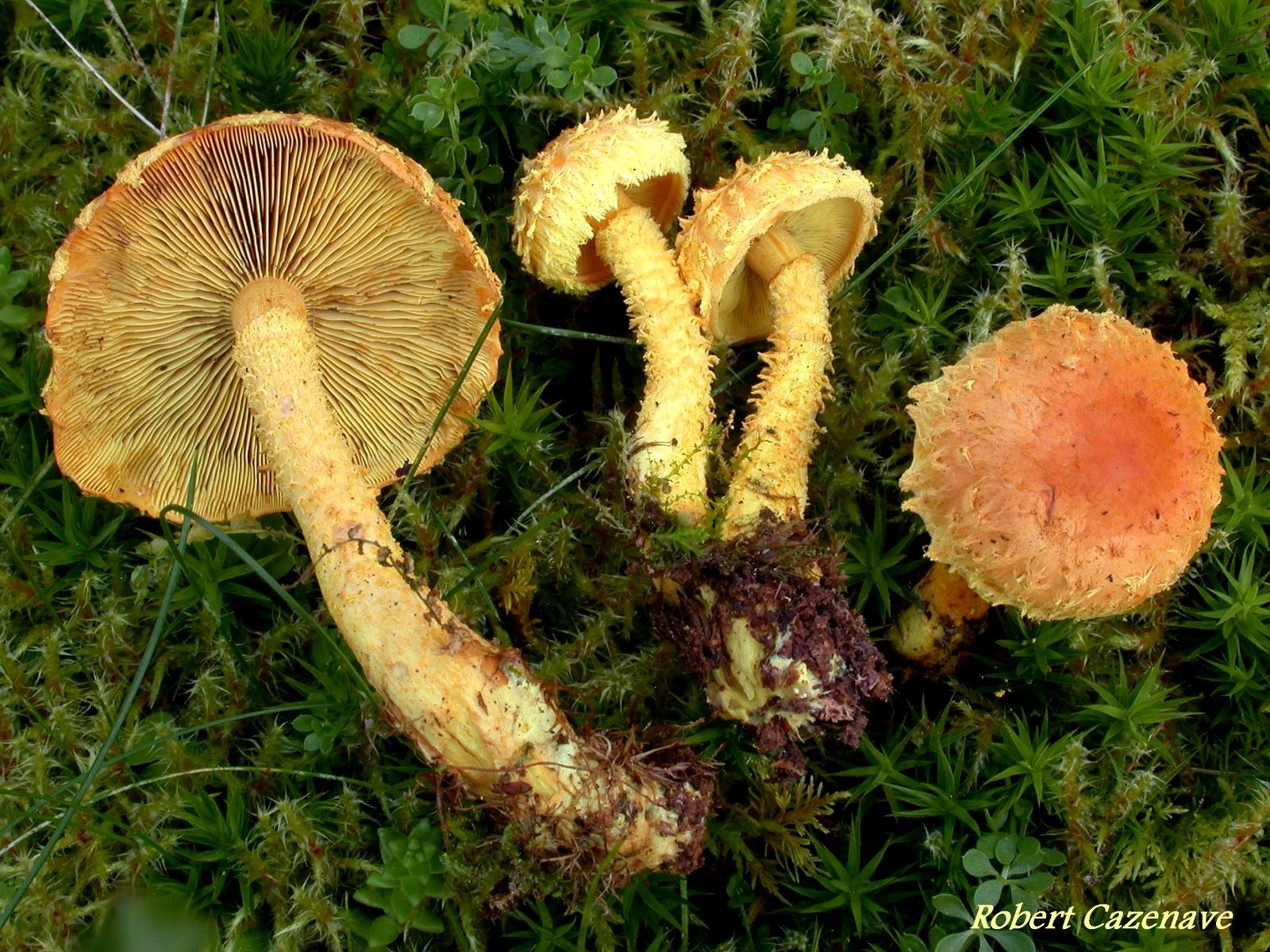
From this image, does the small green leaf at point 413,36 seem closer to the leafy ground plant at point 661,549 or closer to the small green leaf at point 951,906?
the leafy ground plant at point 661,549

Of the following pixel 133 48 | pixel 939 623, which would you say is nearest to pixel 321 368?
pixel 133 48

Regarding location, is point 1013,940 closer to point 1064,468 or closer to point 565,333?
point 1064,468

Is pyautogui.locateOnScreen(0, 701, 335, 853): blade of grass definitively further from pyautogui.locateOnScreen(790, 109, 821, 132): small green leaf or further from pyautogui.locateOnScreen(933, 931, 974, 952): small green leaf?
pyautogui.locateOnScreen(790, 109, 821, 132): small green leaf

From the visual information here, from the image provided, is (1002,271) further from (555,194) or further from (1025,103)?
(555,194)

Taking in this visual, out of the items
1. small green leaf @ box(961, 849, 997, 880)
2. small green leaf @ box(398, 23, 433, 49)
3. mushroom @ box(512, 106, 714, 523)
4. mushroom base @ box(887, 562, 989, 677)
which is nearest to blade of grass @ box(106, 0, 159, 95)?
small green leaf @ box(398, 23, 433, 49)

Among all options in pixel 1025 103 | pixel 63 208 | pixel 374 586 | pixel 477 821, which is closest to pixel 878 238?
pixel 1025 103
